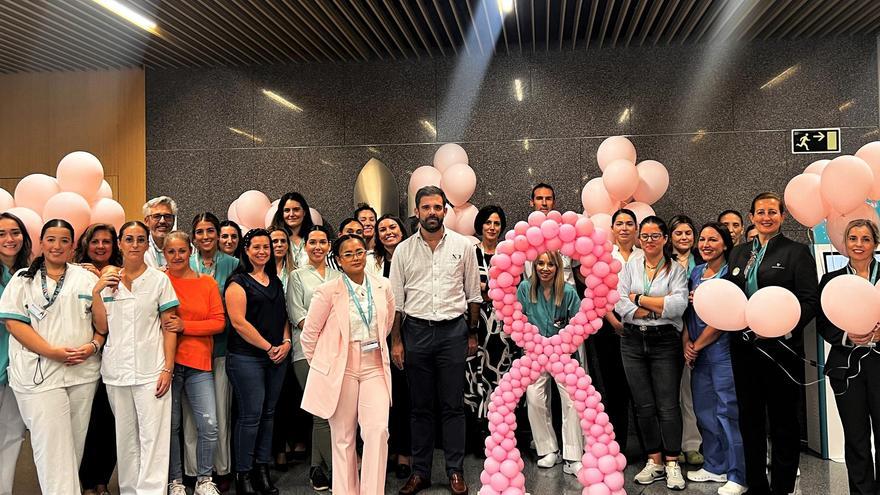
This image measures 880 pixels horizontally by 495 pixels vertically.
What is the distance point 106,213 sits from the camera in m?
5.43

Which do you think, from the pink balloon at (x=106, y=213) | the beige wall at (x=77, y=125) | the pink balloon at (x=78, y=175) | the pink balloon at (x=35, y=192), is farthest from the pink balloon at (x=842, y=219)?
the beige wall at (x=77, y=125)

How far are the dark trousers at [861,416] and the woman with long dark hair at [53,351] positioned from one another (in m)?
4.04

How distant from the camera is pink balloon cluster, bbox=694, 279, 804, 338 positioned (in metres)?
3.56

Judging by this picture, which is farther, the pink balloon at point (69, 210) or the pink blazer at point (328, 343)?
the pink balloon at point (69, 210)

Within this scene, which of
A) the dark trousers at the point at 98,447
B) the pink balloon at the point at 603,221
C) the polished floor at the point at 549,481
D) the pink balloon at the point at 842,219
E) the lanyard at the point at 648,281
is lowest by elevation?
the polished floor at the point at 549,481

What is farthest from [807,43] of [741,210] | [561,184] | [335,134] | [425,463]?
[425,463]

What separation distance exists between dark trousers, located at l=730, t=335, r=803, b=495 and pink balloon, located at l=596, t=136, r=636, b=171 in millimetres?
2743

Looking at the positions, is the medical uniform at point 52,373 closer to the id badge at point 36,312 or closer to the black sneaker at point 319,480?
the id badge at point 36,312

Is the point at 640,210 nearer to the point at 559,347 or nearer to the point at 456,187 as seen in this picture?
the point at 456,187

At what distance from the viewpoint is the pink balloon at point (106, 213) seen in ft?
17.7

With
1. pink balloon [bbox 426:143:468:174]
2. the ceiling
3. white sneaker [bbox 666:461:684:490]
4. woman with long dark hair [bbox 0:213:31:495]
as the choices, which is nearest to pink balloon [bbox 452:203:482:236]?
pink balloon [bbox 426:143:468:174]

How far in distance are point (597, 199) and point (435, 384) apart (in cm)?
256

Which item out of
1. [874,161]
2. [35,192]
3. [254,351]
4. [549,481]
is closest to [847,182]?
[874,161]

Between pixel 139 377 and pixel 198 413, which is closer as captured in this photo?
pixel 139 377
